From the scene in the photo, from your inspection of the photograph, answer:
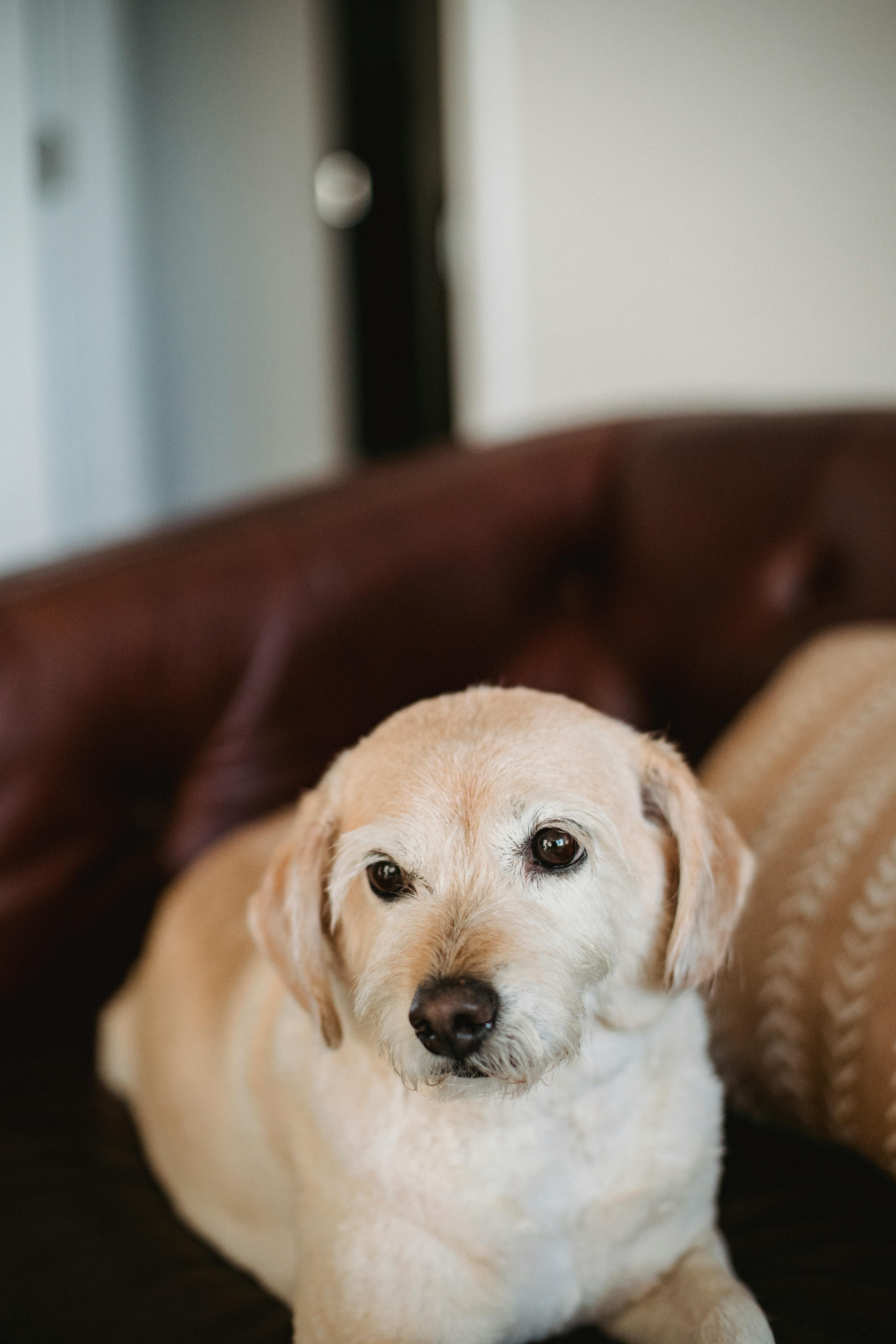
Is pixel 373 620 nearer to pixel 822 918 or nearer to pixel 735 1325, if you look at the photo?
pixel 822 918

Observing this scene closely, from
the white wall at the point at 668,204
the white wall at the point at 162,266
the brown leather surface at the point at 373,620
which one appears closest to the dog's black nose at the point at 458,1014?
the brown leather surface at the point at 373,620

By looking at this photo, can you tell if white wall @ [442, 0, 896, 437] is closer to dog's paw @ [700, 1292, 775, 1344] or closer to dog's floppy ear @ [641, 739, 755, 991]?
dog's floppy ear @ [641, 739, 755, 991]

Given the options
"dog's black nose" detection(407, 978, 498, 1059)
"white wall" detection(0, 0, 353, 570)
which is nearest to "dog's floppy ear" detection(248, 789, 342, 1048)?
"dog's black nose" detection(407, 978, 498, 1059)

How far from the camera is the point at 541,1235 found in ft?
3.17

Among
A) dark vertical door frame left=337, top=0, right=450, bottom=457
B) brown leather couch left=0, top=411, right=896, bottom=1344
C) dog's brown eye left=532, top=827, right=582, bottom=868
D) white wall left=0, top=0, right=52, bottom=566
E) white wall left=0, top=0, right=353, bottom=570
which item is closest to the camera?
dog's brown eye left=532, top=827, right=582, bottom=868

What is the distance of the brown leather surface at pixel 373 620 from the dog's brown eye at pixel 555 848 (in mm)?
767

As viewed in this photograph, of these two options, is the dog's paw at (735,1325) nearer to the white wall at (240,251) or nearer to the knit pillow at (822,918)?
the knit pillow at (822,918)

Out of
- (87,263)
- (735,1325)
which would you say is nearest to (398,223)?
(87,263)

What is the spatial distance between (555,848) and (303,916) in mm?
243

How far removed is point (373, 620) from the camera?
1.70m

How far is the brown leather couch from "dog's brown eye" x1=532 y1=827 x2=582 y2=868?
71 centimetres

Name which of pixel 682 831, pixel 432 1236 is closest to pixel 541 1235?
pixel 432 1236

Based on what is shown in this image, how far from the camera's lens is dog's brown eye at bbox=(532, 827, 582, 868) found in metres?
0.94

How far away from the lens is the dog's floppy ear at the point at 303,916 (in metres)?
0.98
